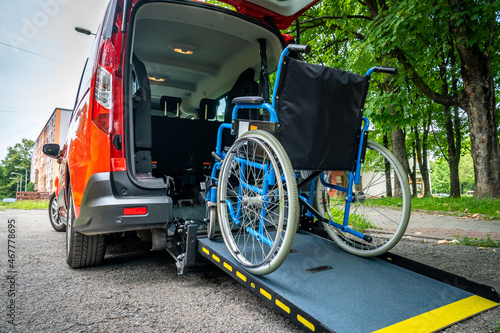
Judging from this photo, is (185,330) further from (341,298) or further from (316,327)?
(341,298)

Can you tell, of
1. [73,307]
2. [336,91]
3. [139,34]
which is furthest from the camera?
[139,34]

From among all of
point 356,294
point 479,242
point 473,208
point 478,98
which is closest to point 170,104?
point 356,294

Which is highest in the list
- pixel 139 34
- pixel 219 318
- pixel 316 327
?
pixel 139 34

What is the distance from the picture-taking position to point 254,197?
2.29 metres

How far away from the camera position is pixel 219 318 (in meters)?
1.89

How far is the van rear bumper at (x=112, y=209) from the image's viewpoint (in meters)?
2.26

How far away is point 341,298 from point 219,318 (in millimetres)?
716

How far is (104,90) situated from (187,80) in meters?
2.60

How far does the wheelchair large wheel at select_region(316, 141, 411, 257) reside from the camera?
2.40 meters

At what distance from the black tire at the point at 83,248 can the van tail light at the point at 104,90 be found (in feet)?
2.91

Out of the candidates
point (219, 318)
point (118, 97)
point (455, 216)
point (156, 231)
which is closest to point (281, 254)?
point (219, 318)

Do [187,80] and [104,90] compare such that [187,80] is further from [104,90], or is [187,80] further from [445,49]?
[445,49]

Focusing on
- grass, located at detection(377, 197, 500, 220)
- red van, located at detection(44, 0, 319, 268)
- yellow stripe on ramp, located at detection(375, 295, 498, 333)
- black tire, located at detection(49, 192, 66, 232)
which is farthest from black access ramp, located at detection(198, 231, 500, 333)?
grass, located at detection(377, 197, 500, 220)

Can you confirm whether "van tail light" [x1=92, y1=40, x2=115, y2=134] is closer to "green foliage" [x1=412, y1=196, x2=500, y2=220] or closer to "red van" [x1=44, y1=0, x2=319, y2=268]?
"red van" [x1=44, y1=0, x2=319, y2=268]
